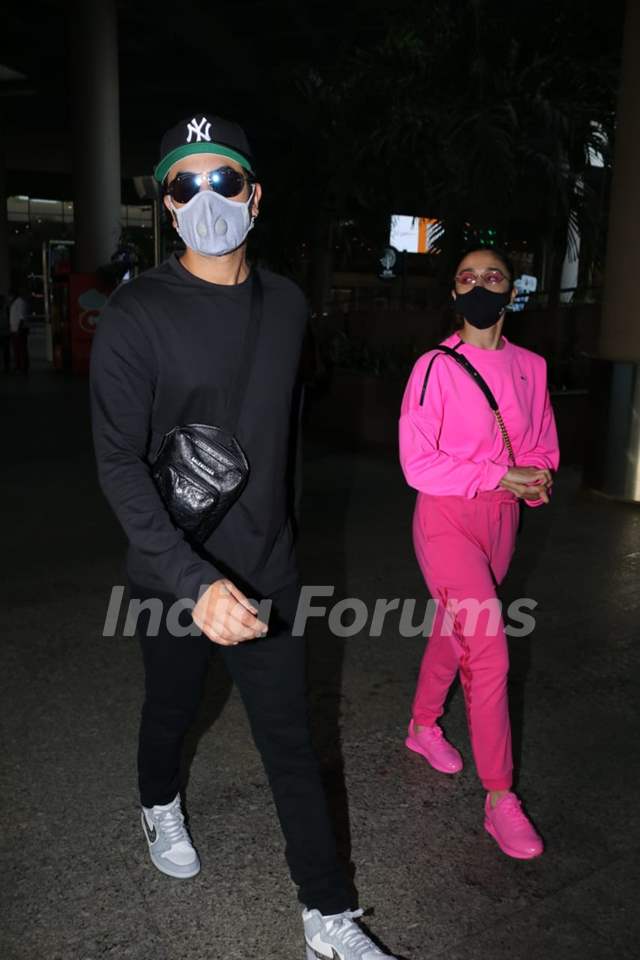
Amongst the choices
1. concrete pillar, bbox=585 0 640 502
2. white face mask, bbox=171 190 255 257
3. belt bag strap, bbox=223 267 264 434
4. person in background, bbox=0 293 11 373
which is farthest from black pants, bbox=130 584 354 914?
person in background, bbox=0 293 11 373

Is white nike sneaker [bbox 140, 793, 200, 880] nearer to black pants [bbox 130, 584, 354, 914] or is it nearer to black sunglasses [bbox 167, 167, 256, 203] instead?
black pants [bbox 130, 584, 354, 914]

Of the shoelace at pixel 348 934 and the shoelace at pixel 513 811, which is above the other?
the shoelace at pixel 348 934

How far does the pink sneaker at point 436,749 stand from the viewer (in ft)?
11.2

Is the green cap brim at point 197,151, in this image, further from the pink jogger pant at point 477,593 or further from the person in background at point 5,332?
the person in background at point 5,332

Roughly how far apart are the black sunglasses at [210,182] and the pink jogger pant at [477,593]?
1.25 m

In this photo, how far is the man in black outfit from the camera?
2.09 meters

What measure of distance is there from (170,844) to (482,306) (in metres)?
2.01

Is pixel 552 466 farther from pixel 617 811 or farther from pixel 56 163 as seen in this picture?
pixel 56 163

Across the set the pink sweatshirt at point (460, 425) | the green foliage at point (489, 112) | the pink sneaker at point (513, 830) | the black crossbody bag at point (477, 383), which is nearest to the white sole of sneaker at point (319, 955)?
the pink sneaker at point (513, 830)

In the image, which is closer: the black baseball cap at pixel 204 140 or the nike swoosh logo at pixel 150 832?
the black baseball cap at pixel 204 140

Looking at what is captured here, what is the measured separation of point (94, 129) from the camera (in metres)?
20.9

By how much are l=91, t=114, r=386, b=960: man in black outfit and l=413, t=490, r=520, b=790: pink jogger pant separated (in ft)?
2.43

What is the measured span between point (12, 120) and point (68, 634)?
37.1 m

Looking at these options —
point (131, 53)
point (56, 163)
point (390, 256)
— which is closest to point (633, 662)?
point (390, 256)
